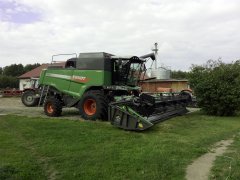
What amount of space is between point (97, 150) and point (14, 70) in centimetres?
9409

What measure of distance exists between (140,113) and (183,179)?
6.39m

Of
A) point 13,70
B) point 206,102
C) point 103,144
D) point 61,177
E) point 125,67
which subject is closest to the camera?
point 61,177

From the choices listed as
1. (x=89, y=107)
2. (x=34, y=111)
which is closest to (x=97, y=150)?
(x=89, y=107)

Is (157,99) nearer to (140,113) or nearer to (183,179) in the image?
(140,113)

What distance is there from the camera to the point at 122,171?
749 cm

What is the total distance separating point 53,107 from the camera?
687 inches

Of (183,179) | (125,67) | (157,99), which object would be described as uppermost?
(125,67)

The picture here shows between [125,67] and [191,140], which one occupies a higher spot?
[125,67]

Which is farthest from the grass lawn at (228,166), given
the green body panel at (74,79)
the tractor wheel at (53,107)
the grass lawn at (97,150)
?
the tractor wheel at (53,107)

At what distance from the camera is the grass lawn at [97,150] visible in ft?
24.2

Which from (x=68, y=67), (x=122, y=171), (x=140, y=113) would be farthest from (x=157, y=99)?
(x=122, y=171)

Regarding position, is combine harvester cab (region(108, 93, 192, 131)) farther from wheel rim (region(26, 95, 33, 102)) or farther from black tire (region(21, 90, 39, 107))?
wheel rim (region(26, 95, 33, 102))

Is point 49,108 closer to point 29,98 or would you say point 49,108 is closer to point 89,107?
point 89,107

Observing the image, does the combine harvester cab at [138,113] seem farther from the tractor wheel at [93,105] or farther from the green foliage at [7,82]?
the green foliage at [7,82]
